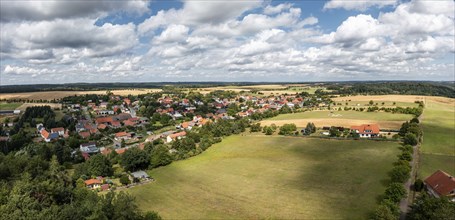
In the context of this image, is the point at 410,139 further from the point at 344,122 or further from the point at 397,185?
the point at 344,122

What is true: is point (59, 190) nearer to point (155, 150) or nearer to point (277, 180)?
point (155, 150)

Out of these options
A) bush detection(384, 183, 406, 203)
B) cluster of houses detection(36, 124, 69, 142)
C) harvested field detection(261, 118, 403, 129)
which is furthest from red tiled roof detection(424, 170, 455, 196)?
cluster of houses detection(36, 124, 69, 142)

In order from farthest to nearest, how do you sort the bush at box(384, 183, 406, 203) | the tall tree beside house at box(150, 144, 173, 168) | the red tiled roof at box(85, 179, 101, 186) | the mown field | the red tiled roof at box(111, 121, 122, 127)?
the red tiled roof at box(111, 121, 122, 127), the tall tree beside house at box(150, 144, 173, 168), the red tiled roof at box(85, 179, 101, 186), the mown field, the bush at box(384, 183, 406, 203)

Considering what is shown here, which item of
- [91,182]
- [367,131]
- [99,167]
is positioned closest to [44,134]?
[99,167]

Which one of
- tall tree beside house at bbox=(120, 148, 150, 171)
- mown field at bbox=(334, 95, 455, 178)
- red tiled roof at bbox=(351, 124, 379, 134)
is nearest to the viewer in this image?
mown field at bbox=(334, 95, 455, 178)

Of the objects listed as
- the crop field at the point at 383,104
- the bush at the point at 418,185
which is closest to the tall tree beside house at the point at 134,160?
the bush at the point at 418,185

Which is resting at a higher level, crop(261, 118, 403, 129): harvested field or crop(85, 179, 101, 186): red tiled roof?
crop(261, 118, 403, 129): harvested field

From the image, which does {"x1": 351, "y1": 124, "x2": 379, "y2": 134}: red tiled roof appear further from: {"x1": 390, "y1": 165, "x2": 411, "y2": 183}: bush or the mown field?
{"x1": 390, "y1": 165, "x2": 411, "y2": 183}: bush
